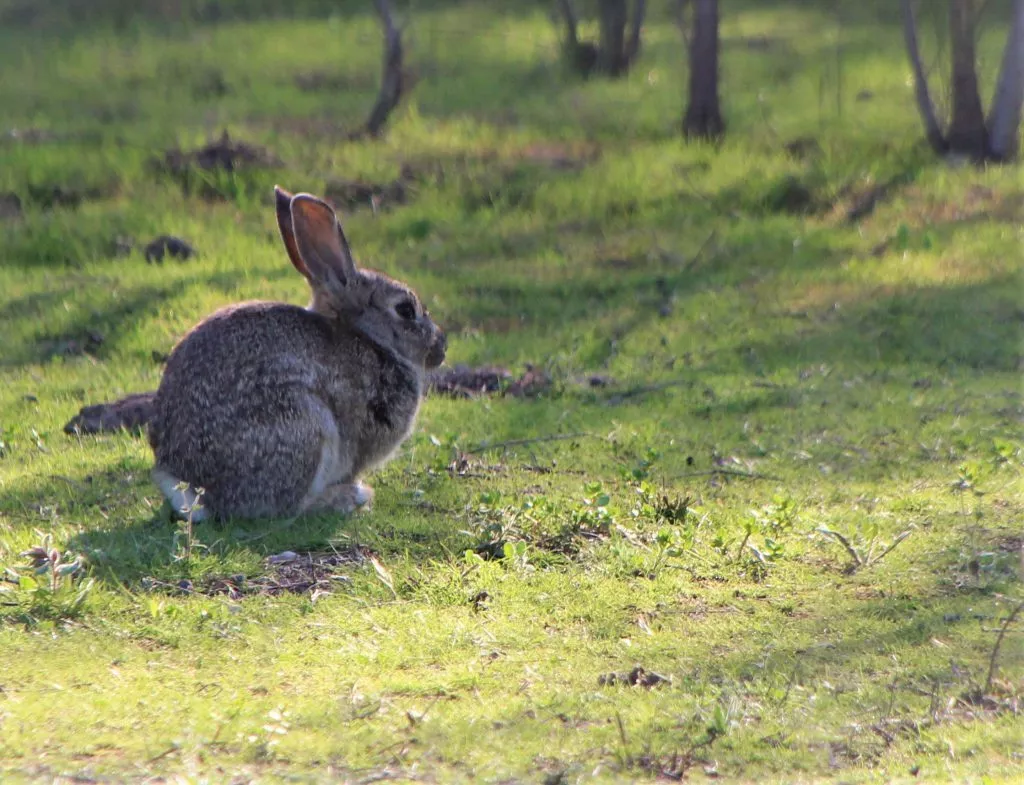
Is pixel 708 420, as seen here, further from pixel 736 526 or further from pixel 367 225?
pixel 367 225

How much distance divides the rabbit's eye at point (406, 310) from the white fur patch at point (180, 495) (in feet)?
4.63

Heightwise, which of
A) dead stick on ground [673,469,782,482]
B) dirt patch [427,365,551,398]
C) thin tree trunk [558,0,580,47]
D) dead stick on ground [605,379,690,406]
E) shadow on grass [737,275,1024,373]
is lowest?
shadow on grass [737,275,1024,373]

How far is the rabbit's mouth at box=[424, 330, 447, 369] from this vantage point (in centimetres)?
679

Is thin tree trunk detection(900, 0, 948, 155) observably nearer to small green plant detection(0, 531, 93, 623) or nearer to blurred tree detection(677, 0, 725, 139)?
blurred tree detection(677, 0, 725, 139)

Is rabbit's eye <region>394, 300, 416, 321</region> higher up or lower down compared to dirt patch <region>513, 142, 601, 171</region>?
higher up

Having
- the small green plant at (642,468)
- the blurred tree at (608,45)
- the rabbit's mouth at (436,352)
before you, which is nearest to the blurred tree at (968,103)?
the blurred tree at (608,45)

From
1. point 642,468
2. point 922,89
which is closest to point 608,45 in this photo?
point 922,89

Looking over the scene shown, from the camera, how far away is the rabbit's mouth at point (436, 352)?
6.79m

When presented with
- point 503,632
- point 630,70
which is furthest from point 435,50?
point 503,632

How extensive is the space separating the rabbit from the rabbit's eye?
0.04 ft

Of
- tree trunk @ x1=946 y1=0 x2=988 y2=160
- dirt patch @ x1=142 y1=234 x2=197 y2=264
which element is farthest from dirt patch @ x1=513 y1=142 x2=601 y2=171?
dirt patch @ x1=142 y1=234 x2=197 y2=264

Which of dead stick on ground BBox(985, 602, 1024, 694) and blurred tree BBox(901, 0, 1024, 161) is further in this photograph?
blurred tree BBox(901, 0, 1024, 161)

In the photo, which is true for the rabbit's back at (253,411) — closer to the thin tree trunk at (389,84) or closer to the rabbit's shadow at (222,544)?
the rabbit's shadow at (222,544)

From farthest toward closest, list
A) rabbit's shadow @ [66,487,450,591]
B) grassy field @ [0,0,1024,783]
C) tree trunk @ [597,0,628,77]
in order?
tree trunk @ [597,0,628,77]
rabbit's shadow @ [66,487,450,591]
grassy field @ [0,0,1024,783]
